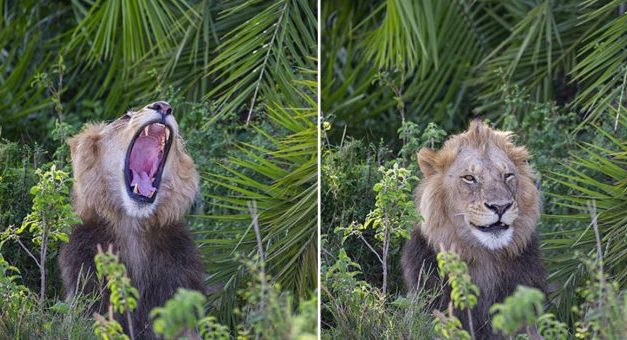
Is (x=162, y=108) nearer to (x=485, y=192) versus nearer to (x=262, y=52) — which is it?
(x=262, y=52)

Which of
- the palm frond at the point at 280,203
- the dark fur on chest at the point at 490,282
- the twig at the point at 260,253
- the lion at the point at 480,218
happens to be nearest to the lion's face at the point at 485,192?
the lion at the point at 480,218

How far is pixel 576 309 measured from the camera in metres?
4.07

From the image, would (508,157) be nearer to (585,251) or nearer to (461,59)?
(585,251)

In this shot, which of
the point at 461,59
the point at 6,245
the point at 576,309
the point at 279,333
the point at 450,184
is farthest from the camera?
the point at 461,59

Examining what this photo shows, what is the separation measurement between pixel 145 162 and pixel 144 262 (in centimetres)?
33

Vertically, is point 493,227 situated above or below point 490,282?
above

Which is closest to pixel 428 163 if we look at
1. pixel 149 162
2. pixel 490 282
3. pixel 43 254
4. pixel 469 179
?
pixel 469 179

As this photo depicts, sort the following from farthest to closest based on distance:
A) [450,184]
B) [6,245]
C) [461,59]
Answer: [461,59]
[6,245]
[450,184]

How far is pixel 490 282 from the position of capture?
Result: 4422 mm

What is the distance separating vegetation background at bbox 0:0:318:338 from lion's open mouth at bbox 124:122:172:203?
0.91 feet

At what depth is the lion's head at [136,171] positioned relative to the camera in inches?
175

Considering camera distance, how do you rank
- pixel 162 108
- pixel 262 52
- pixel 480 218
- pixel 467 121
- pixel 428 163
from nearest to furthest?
pixel 480 218 < pixel 162 108 < pixel 428 163 < pixel 262 52 < pixel 467 121

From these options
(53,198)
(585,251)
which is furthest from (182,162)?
(585,251)

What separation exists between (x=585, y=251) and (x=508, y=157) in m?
→ 0.41
